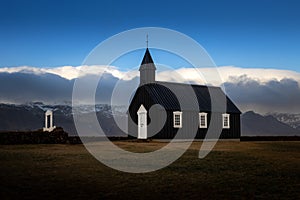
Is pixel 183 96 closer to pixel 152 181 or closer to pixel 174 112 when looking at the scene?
pixel 174 112

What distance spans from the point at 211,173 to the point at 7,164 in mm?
9458

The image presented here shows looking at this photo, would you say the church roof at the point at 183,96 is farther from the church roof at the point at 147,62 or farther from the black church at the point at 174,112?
the church roof at the point at 147,62

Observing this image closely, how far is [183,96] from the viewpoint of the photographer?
145 ft

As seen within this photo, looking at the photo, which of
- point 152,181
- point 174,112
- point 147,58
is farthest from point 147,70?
point 152,181

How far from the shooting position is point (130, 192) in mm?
11469

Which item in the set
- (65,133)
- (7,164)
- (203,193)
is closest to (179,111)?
(65,133)

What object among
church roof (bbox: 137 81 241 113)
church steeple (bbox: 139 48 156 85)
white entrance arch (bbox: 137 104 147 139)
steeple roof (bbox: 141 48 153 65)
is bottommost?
white entrance arch (bbox: 137 104 147 139)

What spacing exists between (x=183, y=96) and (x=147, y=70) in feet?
17.3

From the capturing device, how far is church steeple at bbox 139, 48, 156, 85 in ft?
141

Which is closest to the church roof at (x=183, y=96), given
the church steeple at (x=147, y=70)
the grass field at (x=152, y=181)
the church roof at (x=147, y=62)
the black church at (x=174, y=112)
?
the black church at (x=174, y=112)

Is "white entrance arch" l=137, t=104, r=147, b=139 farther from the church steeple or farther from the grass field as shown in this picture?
the grass field

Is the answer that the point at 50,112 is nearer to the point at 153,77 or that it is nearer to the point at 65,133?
the point at 65,133

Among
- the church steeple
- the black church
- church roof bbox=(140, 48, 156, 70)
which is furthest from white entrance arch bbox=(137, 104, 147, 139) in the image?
church roof bbox=(140, 48, 156, 70)

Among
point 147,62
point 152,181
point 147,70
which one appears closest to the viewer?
point 152,181
